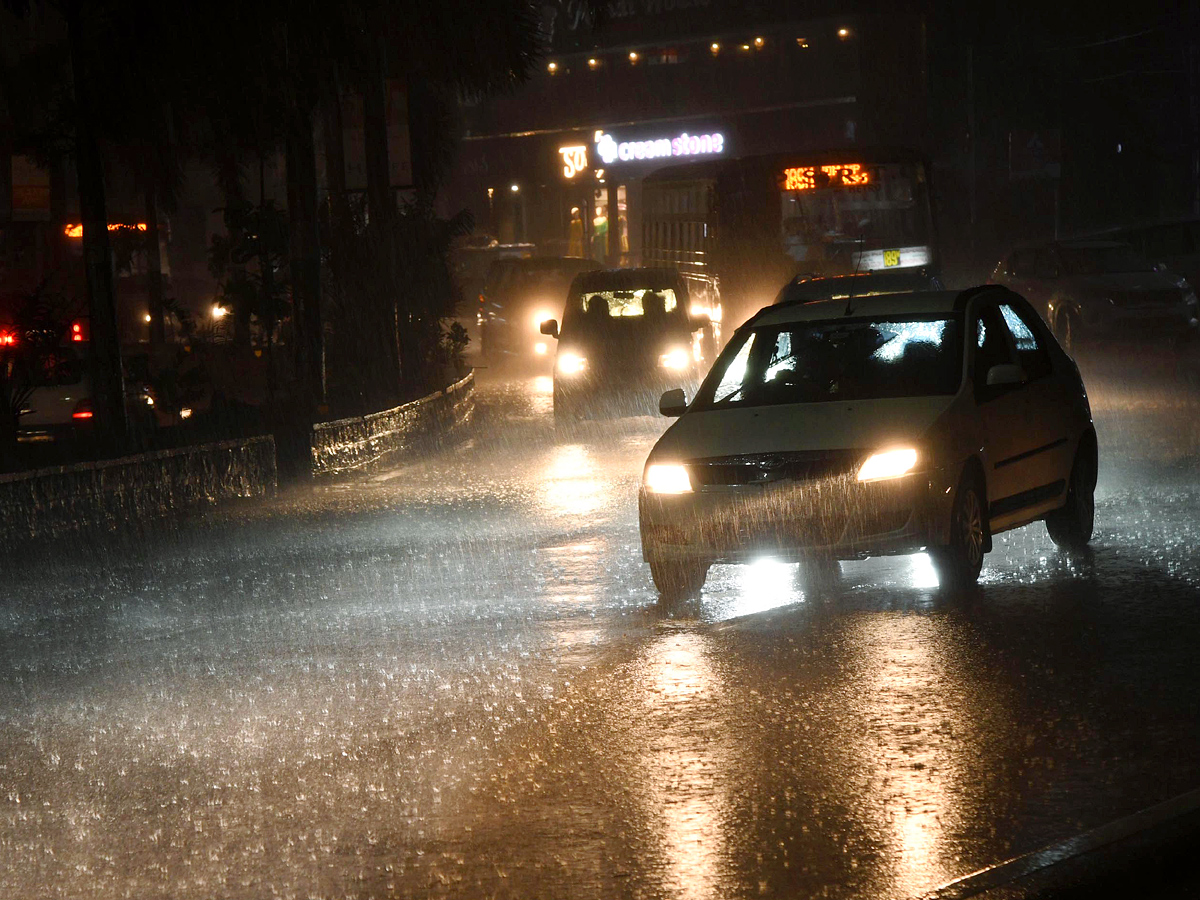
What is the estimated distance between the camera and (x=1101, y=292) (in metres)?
28.7

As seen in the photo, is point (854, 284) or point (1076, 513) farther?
point (854, 284)

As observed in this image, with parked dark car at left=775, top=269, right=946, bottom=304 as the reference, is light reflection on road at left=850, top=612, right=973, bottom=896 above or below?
below

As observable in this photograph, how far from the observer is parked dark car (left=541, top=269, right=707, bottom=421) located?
21812 mm

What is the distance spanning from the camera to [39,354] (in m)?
17.3

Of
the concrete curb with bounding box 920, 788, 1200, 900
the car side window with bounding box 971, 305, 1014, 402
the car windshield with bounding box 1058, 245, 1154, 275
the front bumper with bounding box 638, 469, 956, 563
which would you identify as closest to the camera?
the concrete curb with bounding box 920, 788, 1200, 900

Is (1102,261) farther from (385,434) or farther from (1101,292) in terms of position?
(385,434)

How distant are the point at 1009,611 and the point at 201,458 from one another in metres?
8.66

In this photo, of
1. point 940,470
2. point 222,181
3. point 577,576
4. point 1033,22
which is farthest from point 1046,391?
point 1033,22

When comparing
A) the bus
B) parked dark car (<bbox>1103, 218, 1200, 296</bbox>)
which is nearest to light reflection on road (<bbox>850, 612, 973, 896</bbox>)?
the bus

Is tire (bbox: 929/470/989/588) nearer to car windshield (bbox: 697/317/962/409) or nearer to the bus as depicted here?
car windshield (bbox: 697/317/962/409)

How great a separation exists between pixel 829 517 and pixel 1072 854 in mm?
4270

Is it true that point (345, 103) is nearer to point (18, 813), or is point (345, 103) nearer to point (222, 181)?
point (222, 181)

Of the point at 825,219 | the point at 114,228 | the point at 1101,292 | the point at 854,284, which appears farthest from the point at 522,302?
the point at 854,284

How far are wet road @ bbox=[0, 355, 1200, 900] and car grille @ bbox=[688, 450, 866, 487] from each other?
27.2 inches
